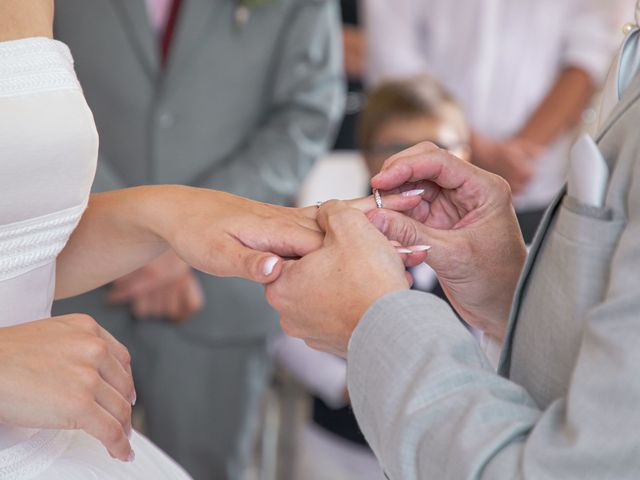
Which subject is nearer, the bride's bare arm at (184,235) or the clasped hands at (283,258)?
the clasped hands at (283,258)

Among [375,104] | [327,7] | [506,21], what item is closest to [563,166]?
[506,21]

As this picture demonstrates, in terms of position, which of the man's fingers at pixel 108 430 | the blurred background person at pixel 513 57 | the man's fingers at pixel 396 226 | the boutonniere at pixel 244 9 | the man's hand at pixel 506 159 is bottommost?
the man's hand at pixel 506 159

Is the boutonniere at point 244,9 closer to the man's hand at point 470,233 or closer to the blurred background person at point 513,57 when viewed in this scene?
the blurred background person at point 513,57

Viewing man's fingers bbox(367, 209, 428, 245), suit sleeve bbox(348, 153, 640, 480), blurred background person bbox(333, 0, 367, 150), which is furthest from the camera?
blurred background person bbox(333, 0, 367, 150)

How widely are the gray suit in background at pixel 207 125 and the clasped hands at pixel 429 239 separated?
101 centimetres

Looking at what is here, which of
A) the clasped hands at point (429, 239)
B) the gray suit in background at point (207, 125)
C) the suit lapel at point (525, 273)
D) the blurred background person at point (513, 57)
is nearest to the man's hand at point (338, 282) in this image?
the clasped hands at point (429, 239)

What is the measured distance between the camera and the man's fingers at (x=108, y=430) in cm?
95

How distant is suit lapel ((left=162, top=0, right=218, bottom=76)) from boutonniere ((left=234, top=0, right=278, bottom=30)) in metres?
0.04

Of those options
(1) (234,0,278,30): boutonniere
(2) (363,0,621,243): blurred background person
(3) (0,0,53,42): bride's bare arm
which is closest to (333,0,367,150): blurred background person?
(2) (363,0,621,243): blurred background person

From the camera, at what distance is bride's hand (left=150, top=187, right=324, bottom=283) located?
1104mm

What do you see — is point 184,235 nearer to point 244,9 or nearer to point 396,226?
point 396,226

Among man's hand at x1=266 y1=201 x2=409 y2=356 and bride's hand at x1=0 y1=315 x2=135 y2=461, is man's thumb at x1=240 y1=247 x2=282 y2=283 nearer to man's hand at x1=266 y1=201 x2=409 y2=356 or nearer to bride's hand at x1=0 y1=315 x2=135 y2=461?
man's hand at x1=266 y1=201 x2=409 y2=356

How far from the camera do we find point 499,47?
287cm

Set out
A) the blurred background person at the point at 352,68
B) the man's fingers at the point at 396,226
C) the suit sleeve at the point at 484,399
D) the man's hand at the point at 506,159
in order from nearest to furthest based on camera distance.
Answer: the suit sleeve at the point at 484,399, the man's fingers at the point at 396,226, the man's hand at the point at 506,159, the blurred background person at the point at 352,68
